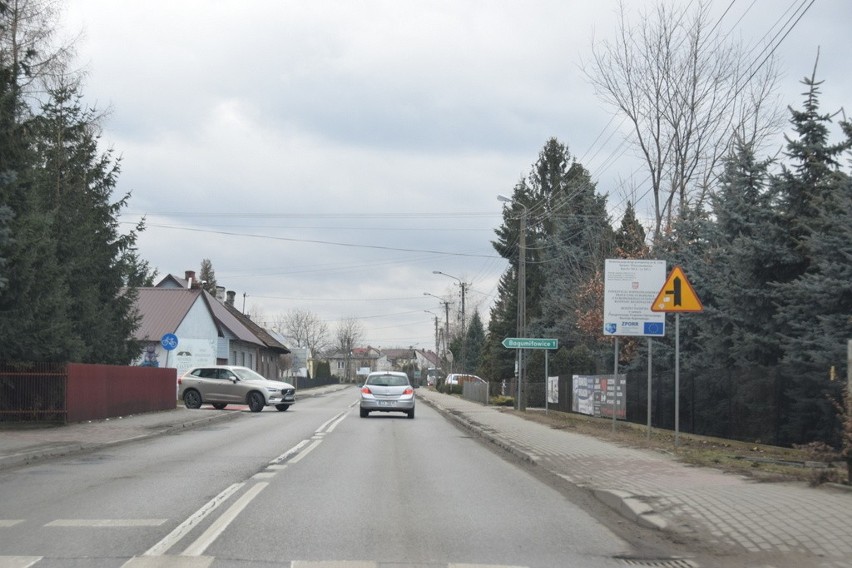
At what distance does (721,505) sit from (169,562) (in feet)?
17.8

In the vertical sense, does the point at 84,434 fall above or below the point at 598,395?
below

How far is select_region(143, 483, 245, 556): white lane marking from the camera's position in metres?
7.03

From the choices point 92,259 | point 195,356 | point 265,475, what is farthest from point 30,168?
point 195,356

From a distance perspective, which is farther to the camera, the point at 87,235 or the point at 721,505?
the point at 87,235

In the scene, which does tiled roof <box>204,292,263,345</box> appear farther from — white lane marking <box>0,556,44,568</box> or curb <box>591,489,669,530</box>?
white lane marking <box>0,556,44,568</box>

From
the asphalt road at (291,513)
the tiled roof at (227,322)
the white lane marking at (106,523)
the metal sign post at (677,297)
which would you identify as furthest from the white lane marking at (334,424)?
the tiled roof at (227,322)

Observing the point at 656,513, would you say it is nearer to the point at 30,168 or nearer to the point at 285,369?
the point at 30,168

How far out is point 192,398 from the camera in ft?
112

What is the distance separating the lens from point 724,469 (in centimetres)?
1239

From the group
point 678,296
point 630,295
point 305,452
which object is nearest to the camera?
point 305,452

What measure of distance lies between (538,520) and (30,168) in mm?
16182

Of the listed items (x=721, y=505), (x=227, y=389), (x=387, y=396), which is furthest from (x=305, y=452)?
(x=227, y=389)

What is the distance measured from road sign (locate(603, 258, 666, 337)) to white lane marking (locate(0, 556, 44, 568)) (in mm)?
14787

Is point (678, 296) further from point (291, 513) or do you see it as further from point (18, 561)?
point (18, 561)
